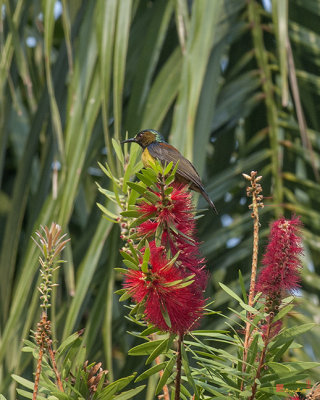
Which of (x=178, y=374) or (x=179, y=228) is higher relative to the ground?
(x=179, y=228)

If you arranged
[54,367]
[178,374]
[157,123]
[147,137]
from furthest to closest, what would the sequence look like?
1. [157,123]
2. [147,137]
3. [54,367]
4. [178,374]

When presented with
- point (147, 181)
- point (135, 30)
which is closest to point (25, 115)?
→ point (135, 30)

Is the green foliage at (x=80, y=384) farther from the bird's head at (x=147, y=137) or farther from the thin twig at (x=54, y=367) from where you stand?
the bird's head at (x=147, y=137)

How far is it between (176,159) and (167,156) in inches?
4.1

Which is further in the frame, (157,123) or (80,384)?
(157,123)

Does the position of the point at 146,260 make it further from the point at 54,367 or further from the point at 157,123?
the point at 157,123

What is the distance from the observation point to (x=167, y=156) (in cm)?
197

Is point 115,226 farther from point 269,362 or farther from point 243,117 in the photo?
point 269,362

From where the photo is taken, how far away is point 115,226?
211cm

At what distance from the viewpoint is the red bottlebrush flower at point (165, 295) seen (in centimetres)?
85

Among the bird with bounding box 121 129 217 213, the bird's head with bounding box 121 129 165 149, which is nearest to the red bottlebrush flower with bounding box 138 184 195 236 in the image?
the bird with bounding box 121 129 217 213

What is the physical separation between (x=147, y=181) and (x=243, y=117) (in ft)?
6.15

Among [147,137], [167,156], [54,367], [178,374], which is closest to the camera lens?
[178,374]

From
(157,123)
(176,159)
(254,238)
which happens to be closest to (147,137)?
(157,123)
